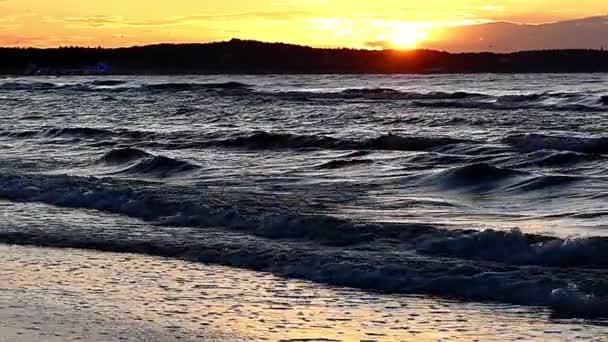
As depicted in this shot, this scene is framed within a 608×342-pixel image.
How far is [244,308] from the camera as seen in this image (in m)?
8.03

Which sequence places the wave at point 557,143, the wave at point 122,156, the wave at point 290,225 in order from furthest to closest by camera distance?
the wave at point 557,143 < the wave at point 122,156 < the wave at point 290,225

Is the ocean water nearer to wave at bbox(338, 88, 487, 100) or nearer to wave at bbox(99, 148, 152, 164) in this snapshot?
wave at bbox(99, 148, 152, 164)

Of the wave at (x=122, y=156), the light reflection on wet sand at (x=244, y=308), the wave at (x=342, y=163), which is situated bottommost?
the wave at (x=122, y=156)

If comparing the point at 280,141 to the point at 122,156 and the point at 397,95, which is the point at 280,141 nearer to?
the point at 122,156

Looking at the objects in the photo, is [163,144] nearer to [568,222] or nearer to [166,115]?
[166,115]

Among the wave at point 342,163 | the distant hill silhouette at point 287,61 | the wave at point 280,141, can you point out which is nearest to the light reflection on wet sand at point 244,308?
the wave at point 342,163

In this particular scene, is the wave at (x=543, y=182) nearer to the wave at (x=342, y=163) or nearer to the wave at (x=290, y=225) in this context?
the wave at (x=290, y=225)

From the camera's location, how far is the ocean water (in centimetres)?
927

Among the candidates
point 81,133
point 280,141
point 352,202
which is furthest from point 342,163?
point 81,133

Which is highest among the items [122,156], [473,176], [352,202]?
[473,176]

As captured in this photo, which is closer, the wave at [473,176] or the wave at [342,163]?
the wave at [473,176]

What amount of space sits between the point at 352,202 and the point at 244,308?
6118mm

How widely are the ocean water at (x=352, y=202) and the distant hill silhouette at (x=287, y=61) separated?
100 metres

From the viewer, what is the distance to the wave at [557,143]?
896 inches
